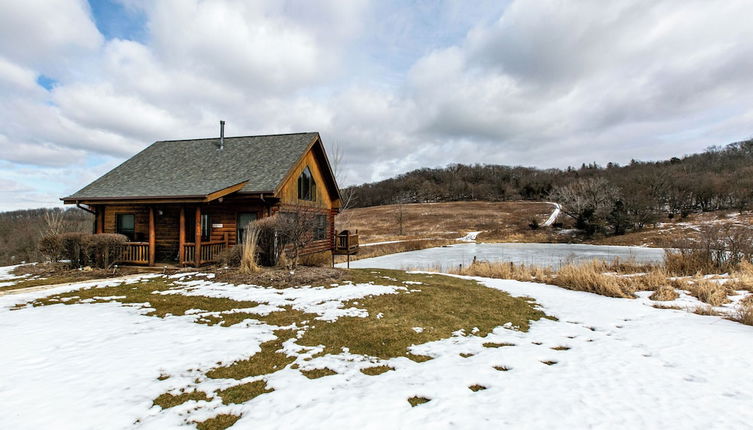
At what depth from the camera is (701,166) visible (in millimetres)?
74750

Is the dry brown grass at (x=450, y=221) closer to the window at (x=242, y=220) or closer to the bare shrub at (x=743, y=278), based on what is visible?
the window at (x=242, y=220)

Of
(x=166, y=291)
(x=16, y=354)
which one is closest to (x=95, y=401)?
(x=16, y=354)

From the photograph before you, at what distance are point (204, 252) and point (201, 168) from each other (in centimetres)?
475

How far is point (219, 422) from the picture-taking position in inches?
123

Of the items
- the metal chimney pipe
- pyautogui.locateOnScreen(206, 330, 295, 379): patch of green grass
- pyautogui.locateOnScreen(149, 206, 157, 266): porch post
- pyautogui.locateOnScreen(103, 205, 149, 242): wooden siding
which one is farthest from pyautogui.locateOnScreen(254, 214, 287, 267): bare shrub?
pyautogui.locateOnScreen(206, 330, 295, 379): patch of green grass

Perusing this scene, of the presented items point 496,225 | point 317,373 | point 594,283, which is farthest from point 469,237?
point 317,373

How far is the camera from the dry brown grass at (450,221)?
44647 millimetres

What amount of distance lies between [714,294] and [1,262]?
137ft

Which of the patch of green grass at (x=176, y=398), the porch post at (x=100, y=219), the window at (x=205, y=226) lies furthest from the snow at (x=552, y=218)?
the patch of green grass at (x=176, y=398)

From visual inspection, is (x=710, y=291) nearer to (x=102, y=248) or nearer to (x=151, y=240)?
(x=151, y=240)

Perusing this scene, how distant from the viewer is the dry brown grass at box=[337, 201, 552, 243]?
4465 cm

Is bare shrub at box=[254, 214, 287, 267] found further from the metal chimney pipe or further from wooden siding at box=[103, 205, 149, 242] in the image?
the metal chimney pipe

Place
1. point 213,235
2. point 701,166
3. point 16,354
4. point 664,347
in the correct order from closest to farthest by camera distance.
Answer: point 16,354 < point 664,347 < point 213,235 < point 701,166

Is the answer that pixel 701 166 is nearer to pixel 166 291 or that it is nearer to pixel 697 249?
pixel 697 249
